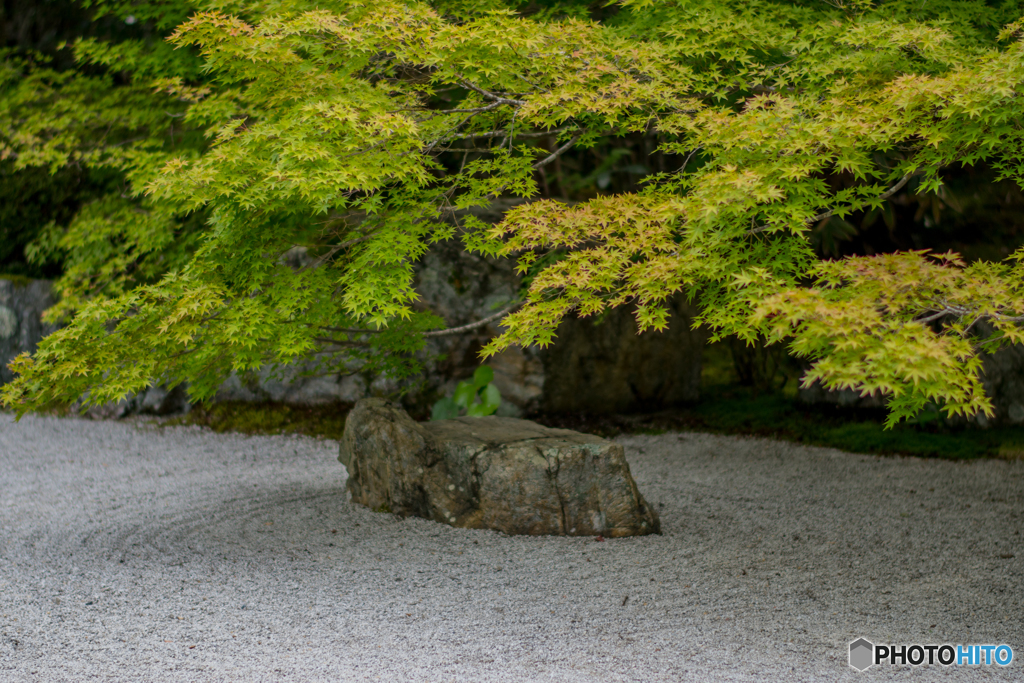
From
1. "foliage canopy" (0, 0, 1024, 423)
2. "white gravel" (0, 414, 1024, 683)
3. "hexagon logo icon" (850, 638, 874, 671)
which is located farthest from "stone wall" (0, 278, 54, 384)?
"hexagon logo icon" (850, 638, 874, 671)

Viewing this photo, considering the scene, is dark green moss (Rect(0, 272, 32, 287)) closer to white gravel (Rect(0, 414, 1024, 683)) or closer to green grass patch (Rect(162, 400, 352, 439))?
green grass patch (Rect(162, 400, 352, 439))

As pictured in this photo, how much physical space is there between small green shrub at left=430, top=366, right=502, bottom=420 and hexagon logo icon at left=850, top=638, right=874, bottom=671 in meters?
3.67

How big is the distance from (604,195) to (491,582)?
1795mm

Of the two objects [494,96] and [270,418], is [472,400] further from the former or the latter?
[494,96]

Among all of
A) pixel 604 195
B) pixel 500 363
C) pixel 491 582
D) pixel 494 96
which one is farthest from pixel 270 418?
pixel 604 195

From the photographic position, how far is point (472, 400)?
6.20 m

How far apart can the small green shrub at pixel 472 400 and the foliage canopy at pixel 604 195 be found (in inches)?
100.0

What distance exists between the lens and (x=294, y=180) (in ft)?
8.87

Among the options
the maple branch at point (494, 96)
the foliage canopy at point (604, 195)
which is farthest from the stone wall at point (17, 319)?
the maple branch at point (494, 96)

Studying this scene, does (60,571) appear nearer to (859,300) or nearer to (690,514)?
(690,514)

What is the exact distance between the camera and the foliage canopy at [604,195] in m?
2.38

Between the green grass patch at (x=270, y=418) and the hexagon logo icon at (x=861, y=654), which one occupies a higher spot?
the hexagon logo icon at (x=861, y=654)

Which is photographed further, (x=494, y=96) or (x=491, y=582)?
(x=491, y=582)

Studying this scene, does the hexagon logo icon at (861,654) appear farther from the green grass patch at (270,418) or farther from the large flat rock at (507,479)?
the green grass patch at (270,418)
